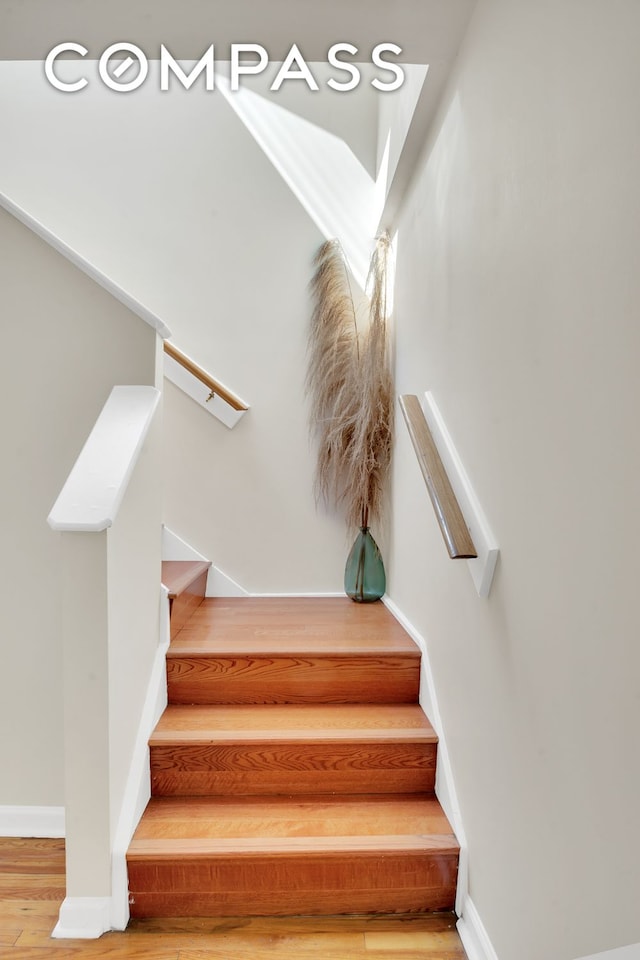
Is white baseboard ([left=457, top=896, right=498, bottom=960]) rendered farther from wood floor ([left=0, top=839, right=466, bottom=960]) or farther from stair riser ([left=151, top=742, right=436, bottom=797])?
stair riser ([left=151, top=742, right=436, bottom=797])

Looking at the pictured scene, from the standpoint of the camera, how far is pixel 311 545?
11.2 feet

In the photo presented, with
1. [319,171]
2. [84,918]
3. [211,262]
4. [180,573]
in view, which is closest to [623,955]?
[84,918]

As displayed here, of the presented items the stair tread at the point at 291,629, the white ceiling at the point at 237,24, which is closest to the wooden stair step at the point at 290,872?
the stair tread at the point at 291,629

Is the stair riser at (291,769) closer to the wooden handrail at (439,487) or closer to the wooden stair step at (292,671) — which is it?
the wooden stair step at (292,671)

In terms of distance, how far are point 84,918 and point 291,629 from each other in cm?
118

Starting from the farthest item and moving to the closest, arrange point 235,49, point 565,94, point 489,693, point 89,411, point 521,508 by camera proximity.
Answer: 1. point 89,411
2. point 235,49
3. point 489,693
4. point 521,508
5. point 565,94

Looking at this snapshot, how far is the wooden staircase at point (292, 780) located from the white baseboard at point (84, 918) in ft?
0.26

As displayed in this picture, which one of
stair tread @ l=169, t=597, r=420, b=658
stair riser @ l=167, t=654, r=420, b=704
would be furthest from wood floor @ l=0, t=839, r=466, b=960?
stair tread @ l=169, t=597, r=420, b=658

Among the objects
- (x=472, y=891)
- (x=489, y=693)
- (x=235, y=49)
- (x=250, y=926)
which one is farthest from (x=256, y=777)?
(x=235, y=49)

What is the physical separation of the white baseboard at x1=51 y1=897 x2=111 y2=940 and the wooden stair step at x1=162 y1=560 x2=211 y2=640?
0.88m

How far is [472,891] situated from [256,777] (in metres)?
0.69

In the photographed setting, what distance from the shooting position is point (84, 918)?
1.75m

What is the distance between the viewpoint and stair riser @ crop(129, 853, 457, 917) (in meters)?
1.81

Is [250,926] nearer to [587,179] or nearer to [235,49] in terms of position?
[587,179]
